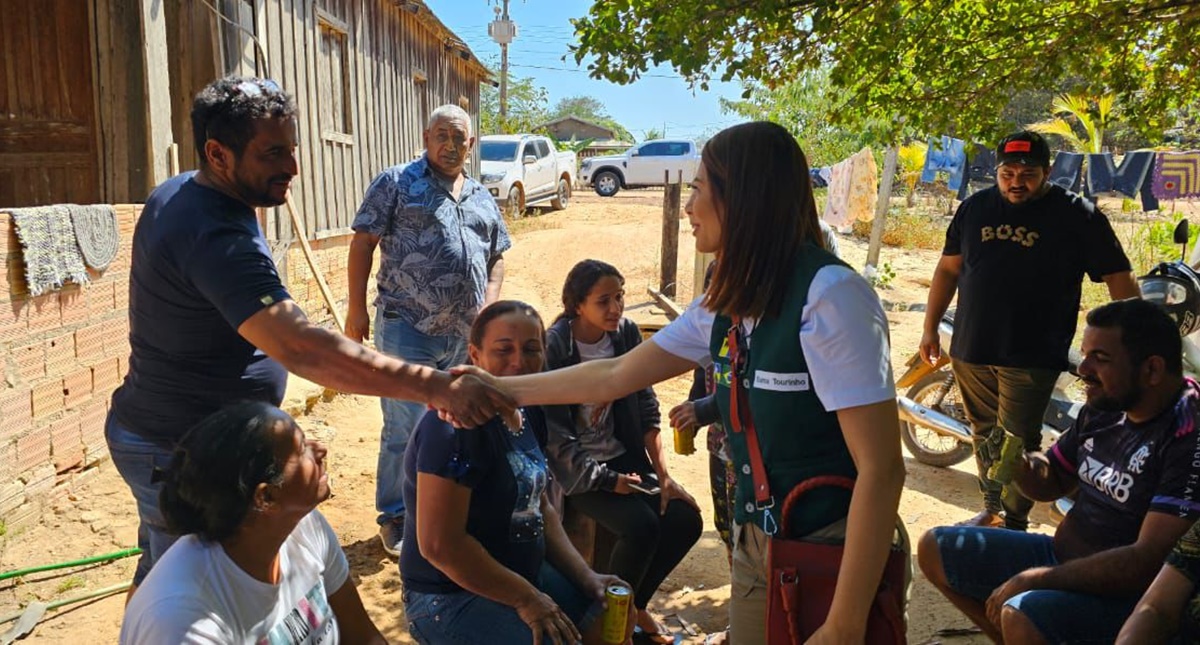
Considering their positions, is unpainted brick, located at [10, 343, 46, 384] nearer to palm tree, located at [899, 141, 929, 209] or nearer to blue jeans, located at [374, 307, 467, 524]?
blue jeans, located at [374, 307, 467, 524]

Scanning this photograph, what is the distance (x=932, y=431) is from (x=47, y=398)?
527 centimetres

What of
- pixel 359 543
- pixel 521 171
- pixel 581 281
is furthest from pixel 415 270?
pixel 521 171

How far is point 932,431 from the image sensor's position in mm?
6047

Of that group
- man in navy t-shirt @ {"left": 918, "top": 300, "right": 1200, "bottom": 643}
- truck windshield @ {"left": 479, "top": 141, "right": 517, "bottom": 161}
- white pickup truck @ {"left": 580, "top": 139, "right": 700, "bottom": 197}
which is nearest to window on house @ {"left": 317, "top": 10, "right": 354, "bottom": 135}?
man in navy t-shirt @ {"left": 918, "top": 300, "right": 1200, "bottom": 643}

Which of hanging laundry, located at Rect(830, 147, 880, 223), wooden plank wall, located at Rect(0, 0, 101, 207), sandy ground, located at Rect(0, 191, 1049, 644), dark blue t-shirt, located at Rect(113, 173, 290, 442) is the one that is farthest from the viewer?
hanging laundry, located at Rect(830, 147, 880, 223)

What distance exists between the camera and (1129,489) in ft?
8.92

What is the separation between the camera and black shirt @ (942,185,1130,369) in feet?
13.8

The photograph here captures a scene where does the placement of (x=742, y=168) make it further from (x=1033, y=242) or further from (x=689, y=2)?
(x=1033, y=242)

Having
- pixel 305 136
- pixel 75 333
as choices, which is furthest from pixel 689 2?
pixel 305 136

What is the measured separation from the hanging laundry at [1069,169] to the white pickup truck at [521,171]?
9.94m

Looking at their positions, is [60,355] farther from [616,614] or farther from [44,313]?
[616,614]

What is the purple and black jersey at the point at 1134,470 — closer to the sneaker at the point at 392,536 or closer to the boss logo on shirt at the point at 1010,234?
the boss logo on shirt at the point at 1010,234

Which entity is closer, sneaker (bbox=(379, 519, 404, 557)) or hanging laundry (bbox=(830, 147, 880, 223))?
sneaker (bbox=(379, 519, 404, 557))

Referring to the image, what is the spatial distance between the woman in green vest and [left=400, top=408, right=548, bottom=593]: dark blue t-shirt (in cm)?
71
